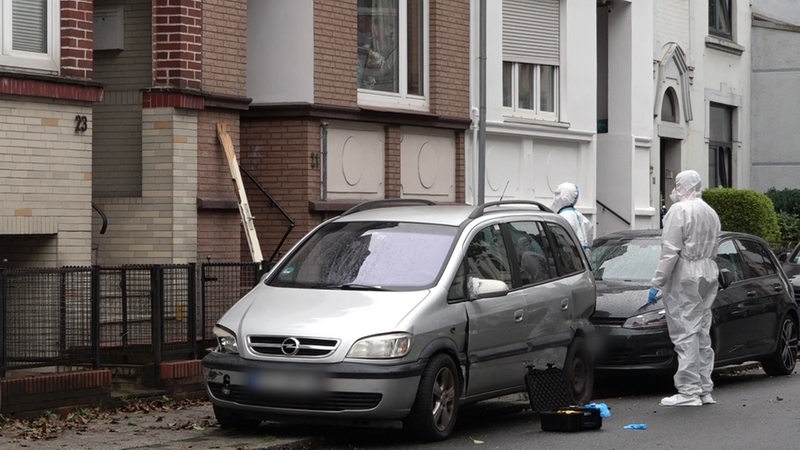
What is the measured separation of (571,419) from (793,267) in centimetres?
1007

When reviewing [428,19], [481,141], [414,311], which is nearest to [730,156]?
[428,19]

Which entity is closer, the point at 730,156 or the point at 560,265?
the point at 560,265

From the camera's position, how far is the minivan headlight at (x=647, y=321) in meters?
13.9

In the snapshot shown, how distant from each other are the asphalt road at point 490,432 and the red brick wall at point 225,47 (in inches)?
166

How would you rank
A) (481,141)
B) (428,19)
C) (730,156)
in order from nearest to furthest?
(481,141)
(428,19)
(730,156)

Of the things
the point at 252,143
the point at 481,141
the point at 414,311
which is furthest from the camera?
the point at 252,143

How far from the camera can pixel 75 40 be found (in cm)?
1361

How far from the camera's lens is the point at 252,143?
17.6 meters

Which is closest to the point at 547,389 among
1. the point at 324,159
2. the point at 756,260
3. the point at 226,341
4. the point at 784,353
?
the point at 226,341

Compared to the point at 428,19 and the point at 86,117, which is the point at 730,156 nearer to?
the point at 428,19

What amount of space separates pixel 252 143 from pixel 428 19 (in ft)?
11.1

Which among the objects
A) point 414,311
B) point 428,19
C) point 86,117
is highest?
point 428,19

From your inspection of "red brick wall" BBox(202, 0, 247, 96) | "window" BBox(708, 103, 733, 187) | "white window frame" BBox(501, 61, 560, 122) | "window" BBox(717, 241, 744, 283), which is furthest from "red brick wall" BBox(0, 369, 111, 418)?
"window" BBox(708, 103, 733, 187)

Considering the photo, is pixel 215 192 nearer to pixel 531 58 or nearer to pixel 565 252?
pixel 565 252
